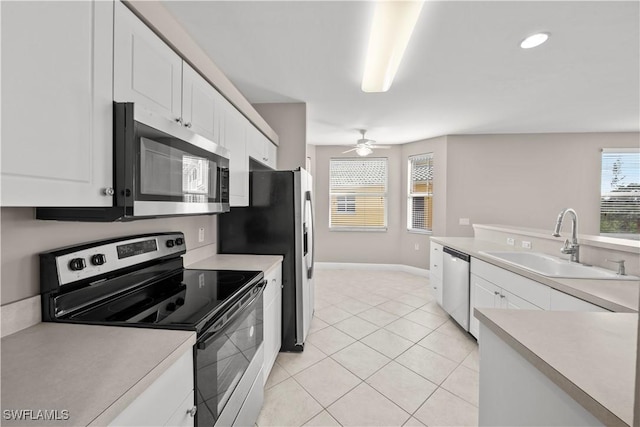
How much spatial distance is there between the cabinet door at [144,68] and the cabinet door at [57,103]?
0.05 meters

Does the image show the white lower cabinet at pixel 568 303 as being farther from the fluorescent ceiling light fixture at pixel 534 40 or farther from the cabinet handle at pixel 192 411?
the cabinet handle at pixel 192 411

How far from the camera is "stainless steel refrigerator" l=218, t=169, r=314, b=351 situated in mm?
2354

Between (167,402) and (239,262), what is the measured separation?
1.32 m

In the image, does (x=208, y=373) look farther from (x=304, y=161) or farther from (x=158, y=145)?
(x=304, y=161)

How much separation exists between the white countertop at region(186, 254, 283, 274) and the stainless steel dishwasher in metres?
1.92

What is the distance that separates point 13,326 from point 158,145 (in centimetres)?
79

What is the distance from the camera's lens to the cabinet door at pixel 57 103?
658 mm

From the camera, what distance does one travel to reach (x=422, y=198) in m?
5.09

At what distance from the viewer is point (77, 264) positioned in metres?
1.07

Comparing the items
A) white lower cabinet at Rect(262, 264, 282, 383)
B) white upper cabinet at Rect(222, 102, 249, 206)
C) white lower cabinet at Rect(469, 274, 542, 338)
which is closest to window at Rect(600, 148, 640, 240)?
white lower cabinet at Rect(469, 274, 542, 338)

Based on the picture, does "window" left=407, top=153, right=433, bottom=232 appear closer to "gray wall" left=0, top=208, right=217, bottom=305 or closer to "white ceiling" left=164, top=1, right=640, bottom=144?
"white ceiling" left=164, top=1, right=640, bottom=144

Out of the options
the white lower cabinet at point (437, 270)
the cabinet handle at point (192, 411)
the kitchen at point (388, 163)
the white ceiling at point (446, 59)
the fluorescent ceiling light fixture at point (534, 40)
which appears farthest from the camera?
the white lower cabinet at point (437, 270)

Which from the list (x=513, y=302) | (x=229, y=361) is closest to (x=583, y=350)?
(x=229, y=361)

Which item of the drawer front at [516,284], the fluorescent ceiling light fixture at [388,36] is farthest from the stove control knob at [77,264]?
the drawer front at [516,284]
